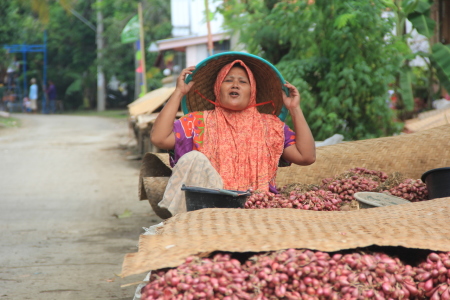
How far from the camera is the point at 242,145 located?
385cm

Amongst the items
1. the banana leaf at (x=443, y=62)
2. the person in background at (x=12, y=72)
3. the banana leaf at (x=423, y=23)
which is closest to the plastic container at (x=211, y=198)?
the banana leaf at (x=443, y=62)

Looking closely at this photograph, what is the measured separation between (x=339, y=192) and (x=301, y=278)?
172 cm

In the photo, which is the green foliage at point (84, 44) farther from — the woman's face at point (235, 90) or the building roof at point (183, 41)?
the woman's face at point (235, 90)

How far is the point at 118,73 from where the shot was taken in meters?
29.3

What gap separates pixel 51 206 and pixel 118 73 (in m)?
23.0

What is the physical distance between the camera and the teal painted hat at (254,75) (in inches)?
159

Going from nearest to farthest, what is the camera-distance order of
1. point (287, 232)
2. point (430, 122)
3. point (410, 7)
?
point (287, 232), point (430, 122), point (410, 7)

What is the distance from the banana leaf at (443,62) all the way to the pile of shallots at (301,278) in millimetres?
5728

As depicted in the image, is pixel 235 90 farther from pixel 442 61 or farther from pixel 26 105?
pixel 26 105

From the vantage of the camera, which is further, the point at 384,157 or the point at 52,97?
the point at 52,97

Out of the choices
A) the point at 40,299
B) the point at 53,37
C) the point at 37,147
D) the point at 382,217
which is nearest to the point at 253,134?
the point at 382,217

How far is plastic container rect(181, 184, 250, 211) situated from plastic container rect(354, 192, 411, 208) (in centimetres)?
66

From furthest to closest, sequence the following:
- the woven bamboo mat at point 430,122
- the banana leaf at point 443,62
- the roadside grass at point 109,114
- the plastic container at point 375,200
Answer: the roadside grass at point 109,114
the banana leaf at point 443,62
the woven bamboo mat at point 430,122
the plastic container at point 375,200

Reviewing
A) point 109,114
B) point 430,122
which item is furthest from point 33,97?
point 430,122
